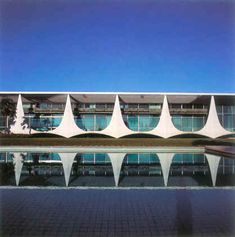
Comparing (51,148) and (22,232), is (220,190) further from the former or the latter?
(51,148)

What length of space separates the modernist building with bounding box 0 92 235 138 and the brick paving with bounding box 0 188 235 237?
23354 millimetres

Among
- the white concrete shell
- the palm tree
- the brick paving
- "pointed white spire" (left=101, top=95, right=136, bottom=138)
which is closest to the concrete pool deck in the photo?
the brick paving

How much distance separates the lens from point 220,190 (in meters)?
7.03

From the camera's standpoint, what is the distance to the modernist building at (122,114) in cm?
3111

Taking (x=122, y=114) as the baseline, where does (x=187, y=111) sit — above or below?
above

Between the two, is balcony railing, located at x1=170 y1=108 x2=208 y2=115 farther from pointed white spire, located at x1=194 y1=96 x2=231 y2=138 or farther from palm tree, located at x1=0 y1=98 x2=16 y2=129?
palm tree, located at x1=0 y1=98 x2=16 y2=129

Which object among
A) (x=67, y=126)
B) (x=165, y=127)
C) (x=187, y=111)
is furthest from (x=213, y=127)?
(x=67, y=126)

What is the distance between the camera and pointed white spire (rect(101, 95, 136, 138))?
3120cm

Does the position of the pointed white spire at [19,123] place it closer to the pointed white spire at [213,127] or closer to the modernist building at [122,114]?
the modernist building at [122,114]

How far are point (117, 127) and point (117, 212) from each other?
2588 centimetres

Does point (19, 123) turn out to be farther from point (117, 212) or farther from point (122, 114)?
point (117, 212)

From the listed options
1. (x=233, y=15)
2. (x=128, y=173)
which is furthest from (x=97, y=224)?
(x=128, y=173)

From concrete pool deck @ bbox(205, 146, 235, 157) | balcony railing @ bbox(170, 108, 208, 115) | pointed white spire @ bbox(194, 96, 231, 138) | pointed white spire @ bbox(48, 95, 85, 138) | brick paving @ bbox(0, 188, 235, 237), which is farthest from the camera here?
balcony railing @ bbox(170, 108, 208, 115)

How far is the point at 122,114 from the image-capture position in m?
33.7
